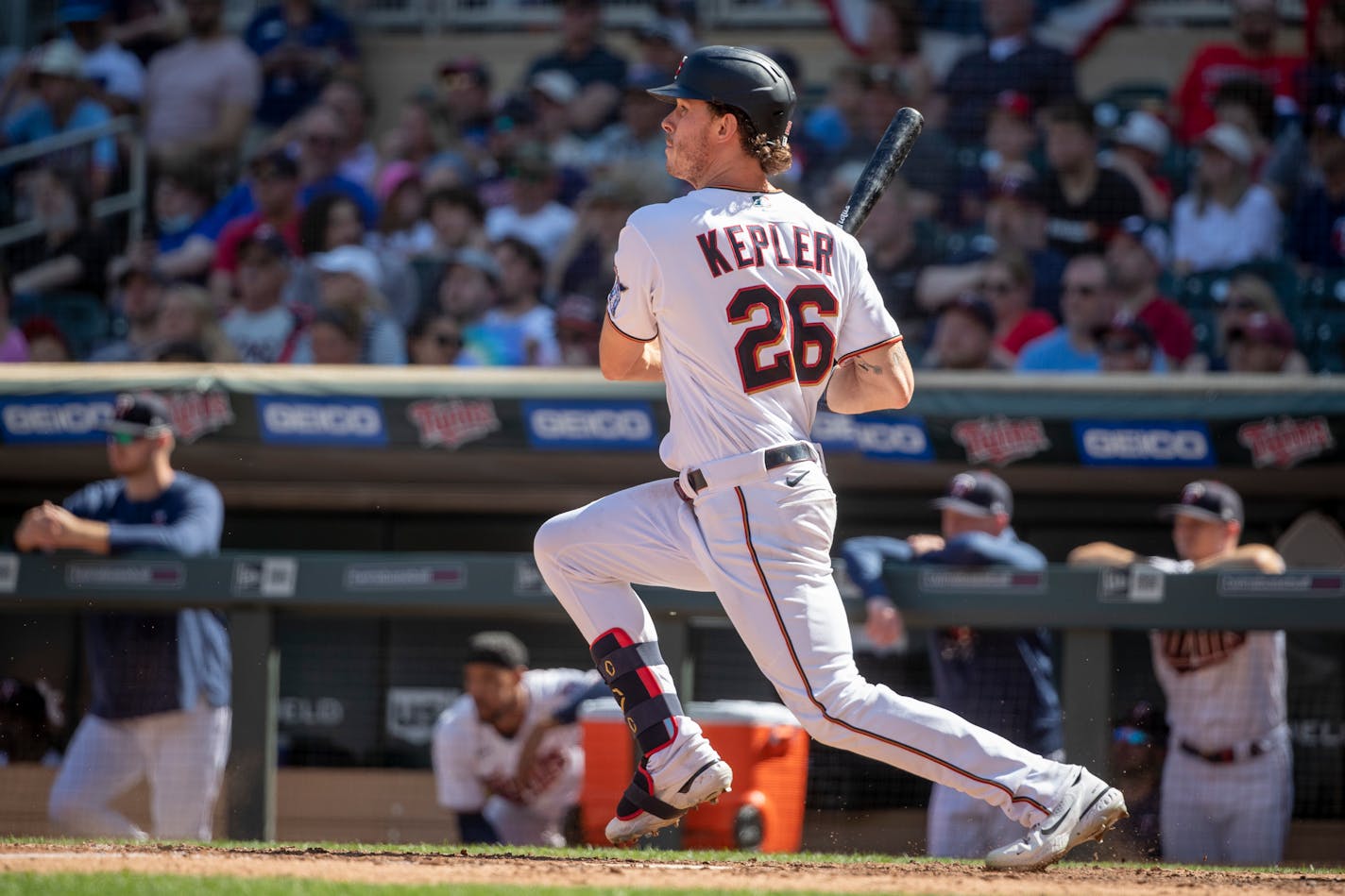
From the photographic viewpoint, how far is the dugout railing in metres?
4.89

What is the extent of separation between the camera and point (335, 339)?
306 inches

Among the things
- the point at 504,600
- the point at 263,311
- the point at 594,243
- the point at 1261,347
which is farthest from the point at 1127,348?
the point at 263,311

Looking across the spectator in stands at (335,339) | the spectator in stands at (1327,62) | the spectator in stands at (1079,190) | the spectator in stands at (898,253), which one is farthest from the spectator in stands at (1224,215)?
the spectator in stands at (335,339)

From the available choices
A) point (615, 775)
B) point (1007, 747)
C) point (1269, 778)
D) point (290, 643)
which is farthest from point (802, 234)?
point (290, 643)

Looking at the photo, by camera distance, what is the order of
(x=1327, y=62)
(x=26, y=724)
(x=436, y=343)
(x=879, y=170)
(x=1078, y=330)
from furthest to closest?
(x=1327, y=62) → (x=436, y=343) → (x=1078, y=330) → (x=26, y=724) → (x=879, y=170)

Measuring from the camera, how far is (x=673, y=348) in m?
3.47

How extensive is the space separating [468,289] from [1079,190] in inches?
119

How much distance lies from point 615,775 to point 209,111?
6.12m

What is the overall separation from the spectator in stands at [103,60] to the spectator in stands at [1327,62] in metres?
6.52

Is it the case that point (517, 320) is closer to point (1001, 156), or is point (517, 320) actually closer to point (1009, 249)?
point (1009, 249)

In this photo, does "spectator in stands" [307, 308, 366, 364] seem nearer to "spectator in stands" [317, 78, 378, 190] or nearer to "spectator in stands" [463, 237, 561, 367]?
"spectator in stands" [463, 237, 561, 367]

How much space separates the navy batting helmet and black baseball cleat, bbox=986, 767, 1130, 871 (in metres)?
1.48

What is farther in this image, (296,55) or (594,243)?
(296,55)

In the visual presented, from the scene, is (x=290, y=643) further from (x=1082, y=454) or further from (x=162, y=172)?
(x=162, y=172)
